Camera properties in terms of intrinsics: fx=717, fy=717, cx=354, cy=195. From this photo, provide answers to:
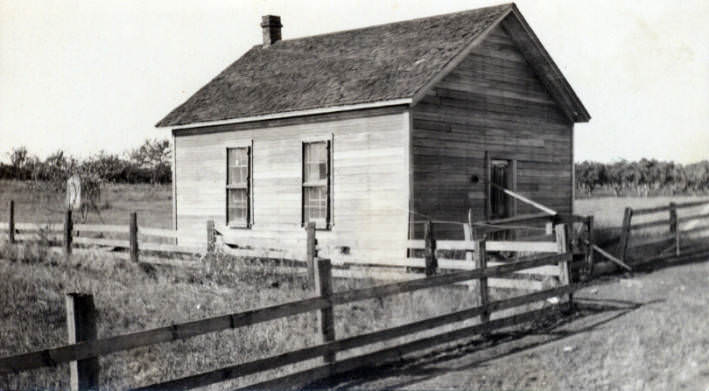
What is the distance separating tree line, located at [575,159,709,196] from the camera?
1843 inches

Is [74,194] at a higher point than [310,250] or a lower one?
higher

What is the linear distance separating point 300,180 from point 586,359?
29.9 feet

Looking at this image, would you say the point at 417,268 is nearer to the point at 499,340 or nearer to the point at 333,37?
the point at 499,340

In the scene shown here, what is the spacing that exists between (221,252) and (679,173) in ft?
150

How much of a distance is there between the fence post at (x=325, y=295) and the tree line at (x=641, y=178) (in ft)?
136

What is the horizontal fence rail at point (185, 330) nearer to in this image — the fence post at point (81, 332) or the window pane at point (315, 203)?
the fence post at point (81, 332)

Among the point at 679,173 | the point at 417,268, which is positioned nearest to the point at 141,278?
the point at 417,268

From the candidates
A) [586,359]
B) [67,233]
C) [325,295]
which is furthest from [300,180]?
[586,359]

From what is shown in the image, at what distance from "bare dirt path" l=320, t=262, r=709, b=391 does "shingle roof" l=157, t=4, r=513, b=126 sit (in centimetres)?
584

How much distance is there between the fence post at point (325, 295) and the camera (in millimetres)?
7273

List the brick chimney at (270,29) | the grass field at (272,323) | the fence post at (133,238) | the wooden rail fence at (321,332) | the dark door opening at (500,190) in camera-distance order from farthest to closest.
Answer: the brick chimney at (270,29) < the dark door opening at (500,190) < the fence post at (133,238) < the grass field at (272,323) < the wooden rail fence at (321,332)

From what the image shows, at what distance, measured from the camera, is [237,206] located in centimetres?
1744

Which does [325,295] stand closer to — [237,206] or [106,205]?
[237,206]

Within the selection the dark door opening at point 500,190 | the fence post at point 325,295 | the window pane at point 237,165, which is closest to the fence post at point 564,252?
the fence post at point 325,295
